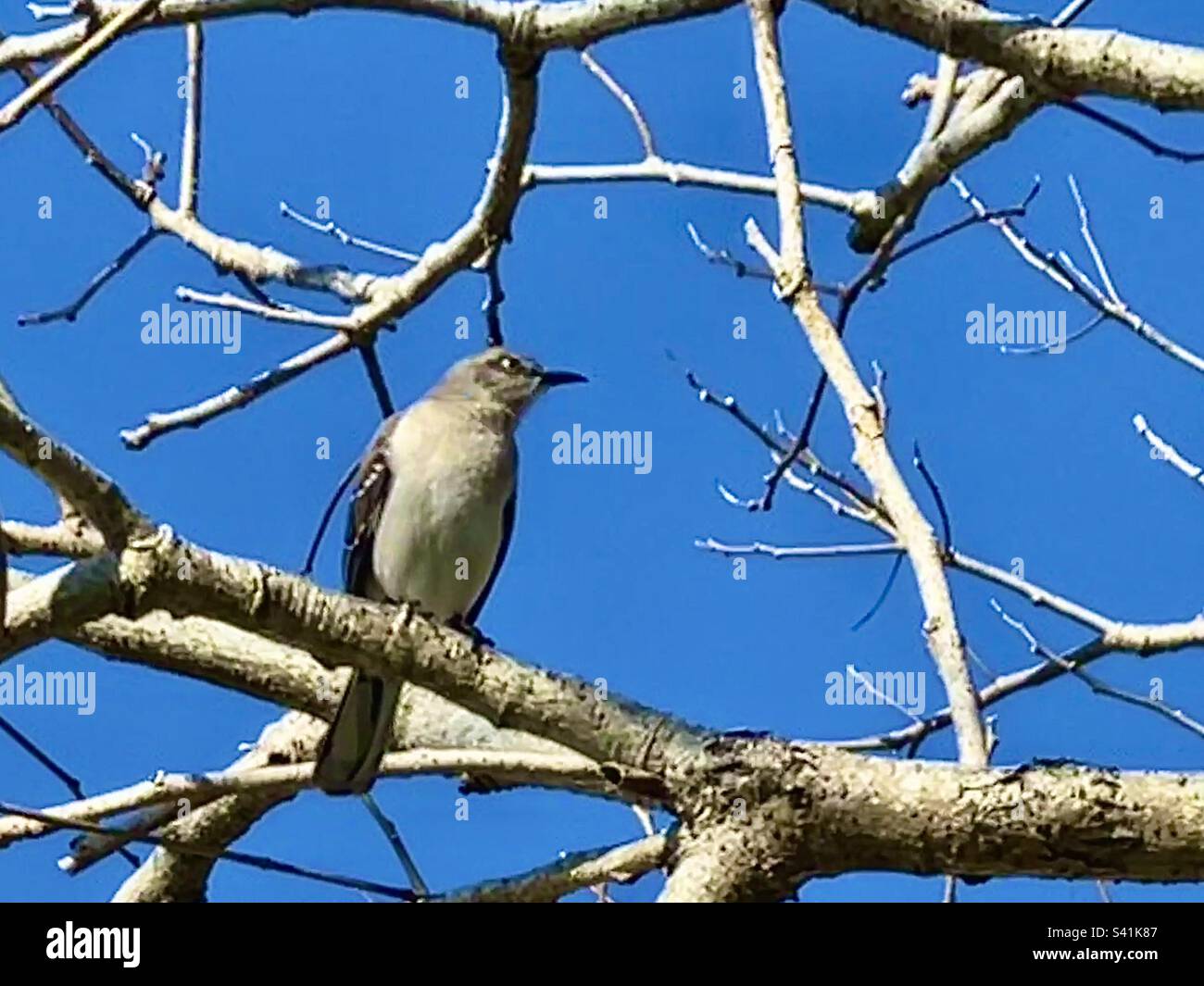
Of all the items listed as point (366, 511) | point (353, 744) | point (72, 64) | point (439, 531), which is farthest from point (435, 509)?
point (72, 64)

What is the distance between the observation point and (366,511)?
6.09 m

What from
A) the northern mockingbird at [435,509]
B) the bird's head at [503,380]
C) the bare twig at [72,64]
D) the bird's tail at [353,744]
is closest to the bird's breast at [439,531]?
the northern mockingbird at [435,509]

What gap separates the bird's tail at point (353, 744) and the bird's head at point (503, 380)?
2079 millimetres

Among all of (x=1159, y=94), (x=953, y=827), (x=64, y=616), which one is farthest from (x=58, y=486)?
(x=1159, y=94)

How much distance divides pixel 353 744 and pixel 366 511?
5.65ft

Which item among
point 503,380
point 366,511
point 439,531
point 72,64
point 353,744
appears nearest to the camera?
point 72,64

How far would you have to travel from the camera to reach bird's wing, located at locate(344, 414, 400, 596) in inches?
238

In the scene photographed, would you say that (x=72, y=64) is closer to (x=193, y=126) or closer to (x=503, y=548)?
(x=193, y=126)

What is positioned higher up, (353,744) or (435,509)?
(435,509)

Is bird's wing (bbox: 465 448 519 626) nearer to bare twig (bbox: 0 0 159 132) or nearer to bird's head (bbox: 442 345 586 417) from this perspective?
bird's head (bbox: 442 345 586 417)

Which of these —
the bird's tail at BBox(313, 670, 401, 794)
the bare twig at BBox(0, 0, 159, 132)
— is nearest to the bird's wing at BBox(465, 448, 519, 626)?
the bird's tail at BBox(313, 670, 401, 794)

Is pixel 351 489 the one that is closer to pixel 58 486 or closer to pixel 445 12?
pixel 445 12

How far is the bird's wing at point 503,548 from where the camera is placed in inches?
245
